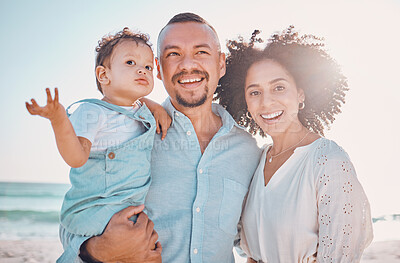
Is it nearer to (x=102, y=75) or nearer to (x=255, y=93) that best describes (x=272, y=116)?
(x=255, y=93)

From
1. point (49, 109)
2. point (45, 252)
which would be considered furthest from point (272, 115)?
point (45, 252)

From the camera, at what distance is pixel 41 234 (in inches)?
489

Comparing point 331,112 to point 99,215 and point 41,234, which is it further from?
point 41,234

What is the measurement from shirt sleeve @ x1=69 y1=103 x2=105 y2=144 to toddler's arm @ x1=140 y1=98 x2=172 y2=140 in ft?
1.98

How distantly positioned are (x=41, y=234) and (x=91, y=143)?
466 inches

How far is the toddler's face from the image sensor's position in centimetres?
262

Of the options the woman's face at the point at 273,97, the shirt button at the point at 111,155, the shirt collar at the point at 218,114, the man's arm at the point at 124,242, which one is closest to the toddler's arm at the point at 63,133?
the shirt button at the point at 111,155

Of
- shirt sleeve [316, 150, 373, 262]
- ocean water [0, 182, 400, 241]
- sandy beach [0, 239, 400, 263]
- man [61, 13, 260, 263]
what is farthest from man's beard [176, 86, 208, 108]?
ocean water [0, 182, 400, 241]

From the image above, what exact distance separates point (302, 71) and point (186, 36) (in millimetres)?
1103

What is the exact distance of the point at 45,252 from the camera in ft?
29.8

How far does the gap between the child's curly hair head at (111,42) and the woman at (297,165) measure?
3.40 ft

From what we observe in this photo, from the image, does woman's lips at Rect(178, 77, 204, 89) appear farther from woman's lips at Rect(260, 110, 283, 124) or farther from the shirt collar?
woman's lips at Rect(260, 110, 283, 124)

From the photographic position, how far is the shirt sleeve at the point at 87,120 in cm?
224

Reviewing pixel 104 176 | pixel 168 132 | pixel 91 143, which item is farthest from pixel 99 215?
pixel 168 132
